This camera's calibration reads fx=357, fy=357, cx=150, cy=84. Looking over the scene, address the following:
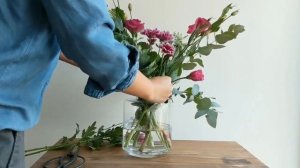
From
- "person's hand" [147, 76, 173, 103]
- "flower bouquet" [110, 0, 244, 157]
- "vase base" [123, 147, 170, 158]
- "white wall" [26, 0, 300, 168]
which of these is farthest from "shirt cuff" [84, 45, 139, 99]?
"white wall" [26, 0, 300, 168]

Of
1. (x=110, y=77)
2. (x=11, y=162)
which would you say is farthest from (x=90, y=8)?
(x=11, y=162)

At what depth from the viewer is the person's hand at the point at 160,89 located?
30.0 inches

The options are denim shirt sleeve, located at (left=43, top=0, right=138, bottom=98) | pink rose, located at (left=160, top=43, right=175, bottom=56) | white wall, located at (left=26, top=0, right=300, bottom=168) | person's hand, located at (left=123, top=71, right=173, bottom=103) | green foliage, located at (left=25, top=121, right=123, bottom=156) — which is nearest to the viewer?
denim shirt sleeve, located at (left=43, top=0, right=138, bottom=98)

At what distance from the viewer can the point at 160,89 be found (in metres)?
0.78

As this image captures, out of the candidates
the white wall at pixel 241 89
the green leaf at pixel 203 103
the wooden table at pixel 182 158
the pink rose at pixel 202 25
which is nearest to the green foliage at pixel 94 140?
the wooden table at pixel 182 158

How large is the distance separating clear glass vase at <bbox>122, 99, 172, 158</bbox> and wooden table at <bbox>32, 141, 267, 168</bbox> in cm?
2

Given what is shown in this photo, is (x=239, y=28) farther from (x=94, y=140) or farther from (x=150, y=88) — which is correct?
(x=94, y=140)

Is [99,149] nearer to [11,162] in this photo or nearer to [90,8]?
[11,162]

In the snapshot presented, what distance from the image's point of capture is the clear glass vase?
0.93 m

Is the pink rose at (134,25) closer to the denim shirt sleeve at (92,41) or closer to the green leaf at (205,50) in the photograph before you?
the green leaf at (205,50)

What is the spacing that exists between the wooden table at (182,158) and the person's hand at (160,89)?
19 centimetres

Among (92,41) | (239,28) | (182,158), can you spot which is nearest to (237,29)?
(239,28)

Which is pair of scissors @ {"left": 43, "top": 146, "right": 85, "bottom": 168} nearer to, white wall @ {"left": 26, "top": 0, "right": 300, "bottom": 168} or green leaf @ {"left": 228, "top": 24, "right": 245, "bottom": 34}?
white wall @ {"left": 26, "top": 0, "right": 300, "bottom": 168}

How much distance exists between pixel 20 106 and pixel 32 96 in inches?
1.2
